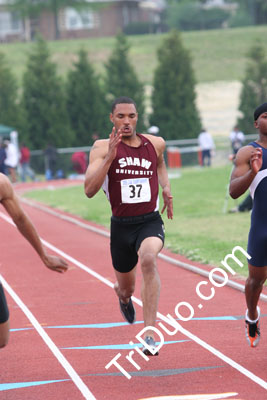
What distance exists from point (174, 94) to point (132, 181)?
3755 cm

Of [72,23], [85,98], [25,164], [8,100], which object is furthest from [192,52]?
[25,164]

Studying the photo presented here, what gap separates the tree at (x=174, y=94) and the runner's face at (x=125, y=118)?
3662cm

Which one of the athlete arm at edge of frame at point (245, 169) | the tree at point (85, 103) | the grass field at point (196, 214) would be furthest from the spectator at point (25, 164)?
the athlete arm at edge of frame at point (245, 169)

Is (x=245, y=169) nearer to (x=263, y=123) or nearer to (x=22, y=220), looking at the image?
(x=263, y=123)

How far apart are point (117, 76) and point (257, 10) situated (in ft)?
181

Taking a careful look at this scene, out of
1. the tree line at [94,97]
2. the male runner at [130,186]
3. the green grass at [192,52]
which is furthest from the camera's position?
the green grass at [192,52]

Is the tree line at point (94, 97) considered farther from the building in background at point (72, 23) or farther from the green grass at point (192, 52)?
the building in background at point (72, 23)

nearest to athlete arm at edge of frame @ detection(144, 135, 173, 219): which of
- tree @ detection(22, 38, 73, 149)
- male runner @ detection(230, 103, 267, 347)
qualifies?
male runner @ detection(230, 103, 267, 347)

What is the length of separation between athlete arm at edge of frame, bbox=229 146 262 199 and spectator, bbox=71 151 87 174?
3182 cm

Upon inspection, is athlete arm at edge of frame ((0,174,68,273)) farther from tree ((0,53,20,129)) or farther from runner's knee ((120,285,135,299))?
tree ((0,53,20,129))

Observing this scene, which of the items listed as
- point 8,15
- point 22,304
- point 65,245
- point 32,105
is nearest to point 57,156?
point 32,105

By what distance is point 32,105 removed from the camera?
142ft

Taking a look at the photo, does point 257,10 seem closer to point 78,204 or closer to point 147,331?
point 78,204

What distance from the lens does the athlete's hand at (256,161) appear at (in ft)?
20.8
